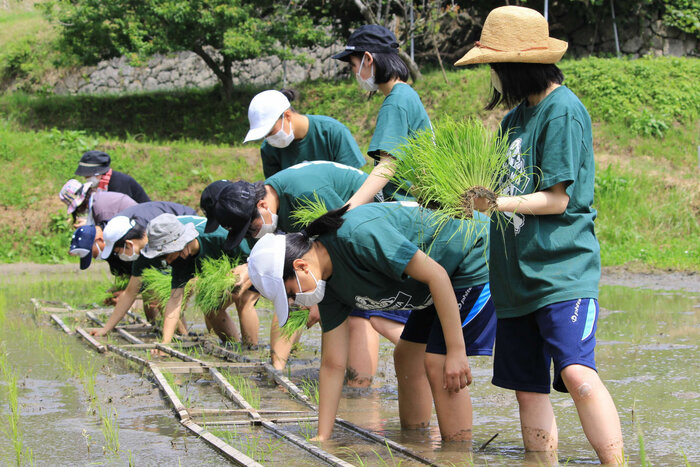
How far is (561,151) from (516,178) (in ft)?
0.64

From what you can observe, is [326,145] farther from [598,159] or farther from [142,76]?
[142,76]

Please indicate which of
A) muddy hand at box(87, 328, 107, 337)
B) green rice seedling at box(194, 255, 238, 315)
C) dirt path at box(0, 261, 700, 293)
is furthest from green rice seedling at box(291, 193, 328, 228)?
dirt path at box(0, 261, 700, 293)

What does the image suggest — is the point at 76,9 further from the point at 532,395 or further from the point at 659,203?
the point at 532,395

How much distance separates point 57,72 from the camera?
25.1 meters

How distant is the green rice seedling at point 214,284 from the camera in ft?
19.3

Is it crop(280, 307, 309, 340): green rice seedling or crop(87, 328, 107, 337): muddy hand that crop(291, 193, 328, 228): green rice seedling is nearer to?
crop(280, 307, 309, 340): green rice seedling

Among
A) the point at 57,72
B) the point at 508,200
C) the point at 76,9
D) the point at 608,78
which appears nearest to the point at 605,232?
the point at 608,78

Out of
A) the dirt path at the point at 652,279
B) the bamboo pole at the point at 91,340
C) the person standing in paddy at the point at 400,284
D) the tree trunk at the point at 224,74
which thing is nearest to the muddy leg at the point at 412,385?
the person standing in paddy at the point at 400,284

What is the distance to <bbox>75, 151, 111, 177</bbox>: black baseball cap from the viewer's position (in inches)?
332

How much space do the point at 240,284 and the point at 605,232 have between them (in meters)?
7.08

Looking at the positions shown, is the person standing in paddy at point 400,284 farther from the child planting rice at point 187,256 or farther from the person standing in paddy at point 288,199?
the child planting rice at point 187,256

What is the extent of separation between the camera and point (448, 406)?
3.50 meters

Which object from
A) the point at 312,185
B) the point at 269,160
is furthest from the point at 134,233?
the point at 312,185

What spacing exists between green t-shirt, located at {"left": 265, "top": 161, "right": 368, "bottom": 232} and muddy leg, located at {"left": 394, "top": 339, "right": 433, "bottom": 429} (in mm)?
891
